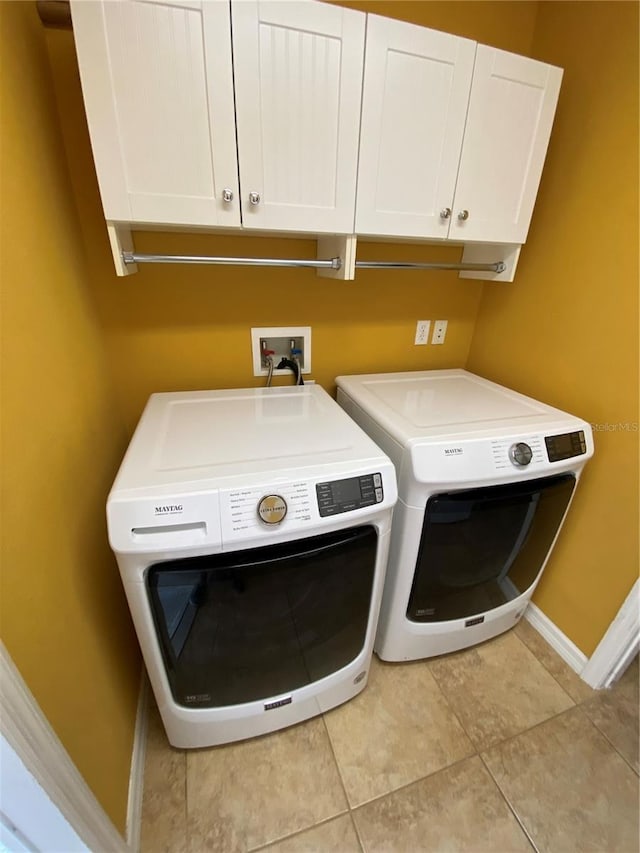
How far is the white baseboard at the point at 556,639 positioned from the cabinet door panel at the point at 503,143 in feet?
4.89

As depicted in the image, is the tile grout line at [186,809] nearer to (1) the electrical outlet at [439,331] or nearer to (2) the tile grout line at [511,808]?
(2) the tile grout line at [511,808]

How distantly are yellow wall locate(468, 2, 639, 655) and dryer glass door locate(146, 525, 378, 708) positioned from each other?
2.91 feet

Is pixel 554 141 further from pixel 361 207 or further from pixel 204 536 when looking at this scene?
pixel 204 536

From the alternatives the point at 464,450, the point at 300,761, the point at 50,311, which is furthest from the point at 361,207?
the point at 300,761

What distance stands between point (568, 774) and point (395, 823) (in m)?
0.56

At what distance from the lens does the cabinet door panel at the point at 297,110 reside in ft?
2.88

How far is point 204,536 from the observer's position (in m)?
0.77

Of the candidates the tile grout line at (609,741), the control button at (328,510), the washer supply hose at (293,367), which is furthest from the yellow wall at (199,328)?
the control button at (328,510)

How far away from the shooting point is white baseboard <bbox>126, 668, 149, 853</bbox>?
957mm

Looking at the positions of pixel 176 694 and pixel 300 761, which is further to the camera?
pixel 300 761

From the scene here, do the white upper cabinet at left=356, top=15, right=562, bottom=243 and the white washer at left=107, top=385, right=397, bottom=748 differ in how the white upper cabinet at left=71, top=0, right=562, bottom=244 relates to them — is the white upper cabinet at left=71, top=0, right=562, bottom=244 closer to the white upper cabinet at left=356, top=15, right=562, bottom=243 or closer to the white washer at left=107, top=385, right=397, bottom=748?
the white upper cabinet at left=356, top=15, right=562, bottom=243

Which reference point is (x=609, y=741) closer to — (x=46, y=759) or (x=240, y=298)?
(x=46, y=759)

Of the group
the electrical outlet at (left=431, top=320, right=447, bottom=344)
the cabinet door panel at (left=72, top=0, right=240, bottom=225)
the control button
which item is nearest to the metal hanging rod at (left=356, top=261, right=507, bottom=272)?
the electrical outlet at (left=431, top=320, right=447, bottom=344)

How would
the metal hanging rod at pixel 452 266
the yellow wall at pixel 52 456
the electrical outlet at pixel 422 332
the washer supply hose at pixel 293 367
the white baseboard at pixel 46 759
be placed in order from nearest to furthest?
1. the white baseboard at pixel 46 759
2. the yellow wall at pixel 52 456
3. the metal hanging rod at pixel 452 266
4. the washer supply hose at pixel 293 367
5. the electrical outlet at pixel 422 332
